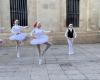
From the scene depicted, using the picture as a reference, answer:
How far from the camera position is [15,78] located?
411 inches

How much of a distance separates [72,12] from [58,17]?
1.41 metres

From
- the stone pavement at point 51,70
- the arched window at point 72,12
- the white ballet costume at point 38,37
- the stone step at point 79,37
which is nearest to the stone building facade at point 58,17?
the stone step at point 79,37

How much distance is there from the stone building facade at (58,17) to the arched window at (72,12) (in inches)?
11.6

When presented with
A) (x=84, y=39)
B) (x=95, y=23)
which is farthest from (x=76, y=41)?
(x=95, y=23)

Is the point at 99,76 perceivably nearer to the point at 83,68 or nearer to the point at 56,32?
the point at 83,68

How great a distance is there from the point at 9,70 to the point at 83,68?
8.68ft

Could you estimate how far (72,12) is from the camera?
2462 cm

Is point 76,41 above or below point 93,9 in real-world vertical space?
below

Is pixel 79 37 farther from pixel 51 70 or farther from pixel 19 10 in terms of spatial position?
pixel 51 70

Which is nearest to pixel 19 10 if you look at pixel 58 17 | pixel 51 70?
pixel 58 17

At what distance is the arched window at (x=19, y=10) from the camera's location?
77.3ft

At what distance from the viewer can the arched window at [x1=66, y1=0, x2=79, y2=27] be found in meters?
24.5

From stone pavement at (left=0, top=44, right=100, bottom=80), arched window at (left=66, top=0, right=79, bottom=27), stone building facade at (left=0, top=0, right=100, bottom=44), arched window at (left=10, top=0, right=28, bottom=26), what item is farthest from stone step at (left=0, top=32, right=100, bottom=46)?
stone pavement at (left=0, top=44, right=100, bottom=80)

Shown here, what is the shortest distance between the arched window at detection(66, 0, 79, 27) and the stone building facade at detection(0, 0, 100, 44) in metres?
0.29
